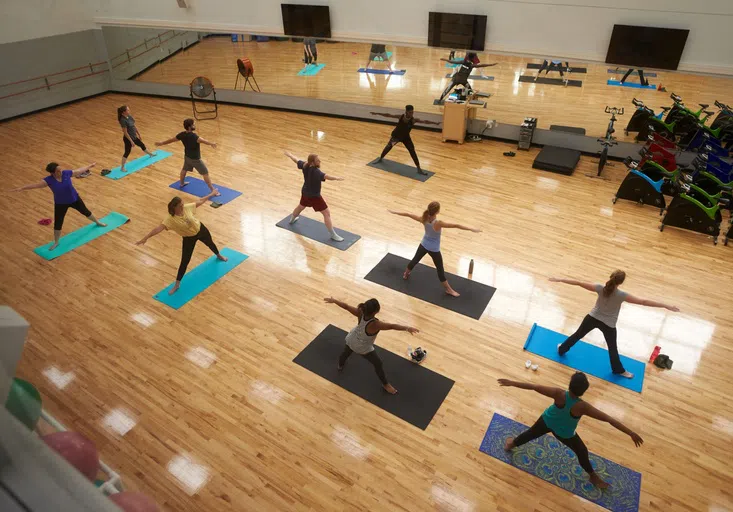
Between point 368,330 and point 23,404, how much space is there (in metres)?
3.58

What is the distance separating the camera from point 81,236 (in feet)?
23.7

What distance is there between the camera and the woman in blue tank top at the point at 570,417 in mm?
3398

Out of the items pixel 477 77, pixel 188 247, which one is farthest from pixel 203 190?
pixel 477 77

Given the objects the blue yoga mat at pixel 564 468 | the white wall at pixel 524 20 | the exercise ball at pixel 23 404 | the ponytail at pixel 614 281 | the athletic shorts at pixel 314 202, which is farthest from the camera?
the white wall at pixel 524 20

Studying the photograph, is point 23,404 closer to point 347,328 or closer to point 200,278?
point 347,328

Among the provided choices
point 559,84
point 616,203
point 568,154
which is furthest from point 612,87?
point 616,203

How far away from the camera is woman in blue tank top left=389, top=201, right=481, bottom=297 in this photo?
5533 mm

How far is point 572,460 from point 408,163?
6.55 metres

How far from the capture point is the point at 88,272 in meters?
6.48

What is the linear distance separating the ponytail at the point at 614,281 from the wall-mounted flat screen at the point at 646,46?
5277mm

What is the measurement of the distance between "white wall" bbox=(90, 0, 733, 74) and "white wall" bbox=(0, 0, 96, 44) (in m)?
2.46

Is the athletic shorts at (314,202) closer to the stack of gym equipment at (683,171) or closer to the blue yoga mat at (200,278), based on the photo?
the blue yoga mat at (200,278)

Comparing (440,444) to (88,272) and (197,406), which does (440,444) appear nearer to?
(197,406)

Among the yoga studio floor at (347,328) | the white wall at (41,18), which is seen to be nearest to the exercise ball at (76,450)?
the yoga studio floor at (347,328)
